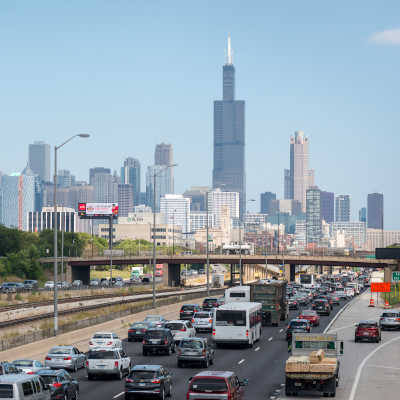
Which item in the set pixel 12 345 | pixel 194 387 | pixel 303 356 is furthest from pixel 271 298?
→ pixel 194 387

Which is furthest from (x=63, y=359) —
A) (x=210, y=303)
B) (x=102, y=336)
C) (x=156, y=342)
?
(x=210, y=303)

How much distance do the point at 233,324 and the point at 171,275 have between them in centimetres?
9804

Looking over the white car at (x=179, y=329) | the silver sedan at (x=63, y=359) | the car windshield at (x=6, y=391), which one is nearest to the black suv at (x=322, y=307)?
the white car at (x=179, y=329)

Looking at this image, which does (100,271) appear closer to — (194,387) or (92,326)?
(92,326)

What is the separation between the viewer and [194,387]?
21734 mm

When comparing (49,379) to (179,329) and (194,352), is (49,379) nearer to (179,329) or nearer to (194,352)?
(194,352)

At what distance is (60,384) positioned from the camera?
2367cm

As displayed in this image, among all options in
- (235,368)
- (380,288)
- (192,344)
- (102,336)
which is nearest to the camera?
(235,368)

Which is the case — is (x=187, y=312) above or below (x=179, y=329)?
below

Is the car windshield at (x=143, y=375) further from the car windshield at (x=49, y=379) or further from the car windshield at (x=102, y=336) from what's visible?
the car windshield at (x=102, y=336)

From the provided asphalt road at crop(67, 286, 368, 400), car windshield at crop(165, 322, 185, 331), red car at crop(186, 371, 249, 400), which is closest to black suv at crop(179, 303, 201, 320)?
asphalt road at crop(67, 286, 368, 400)

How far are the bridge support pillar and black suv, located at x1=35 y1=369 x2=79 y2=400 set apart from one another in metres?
Result: 112

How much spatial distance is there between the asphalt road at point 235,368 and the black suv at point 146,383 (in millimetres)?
1197

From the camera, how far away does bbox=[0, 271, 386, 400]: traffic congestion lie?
2209 centimetres
